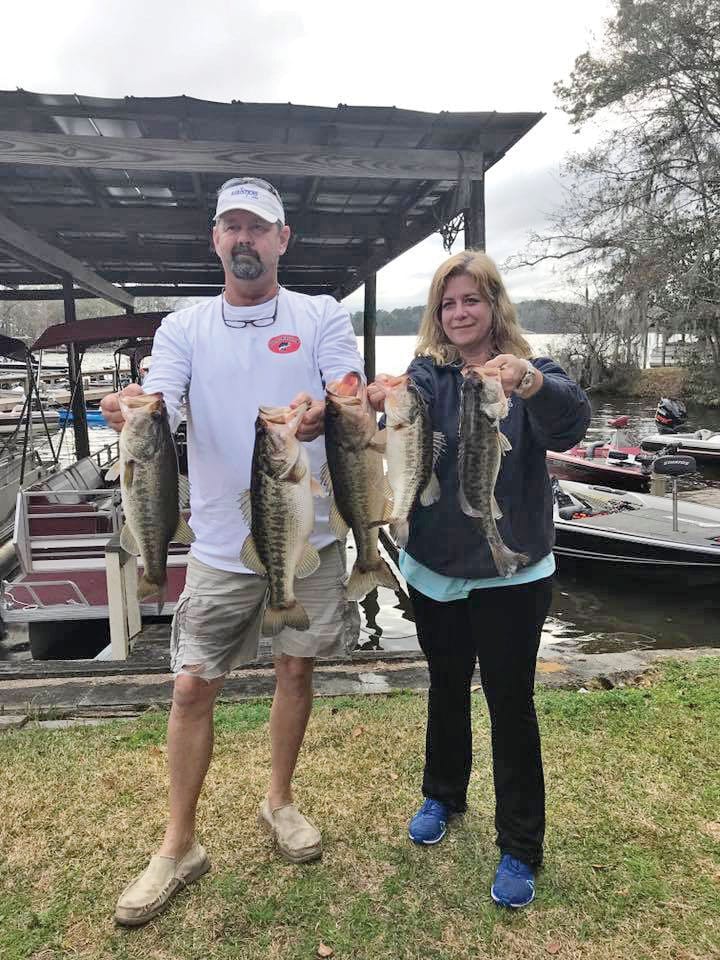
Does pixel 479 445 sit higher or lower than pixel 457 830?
higher

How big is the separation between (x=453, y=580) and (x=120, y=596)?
4016 millimetres

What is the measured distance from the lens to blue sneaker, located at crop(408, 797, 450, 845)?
3.06 metres

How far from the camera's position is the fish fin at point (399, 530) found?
2.62m

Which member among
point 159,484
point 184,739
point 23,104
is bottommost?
point 184,739

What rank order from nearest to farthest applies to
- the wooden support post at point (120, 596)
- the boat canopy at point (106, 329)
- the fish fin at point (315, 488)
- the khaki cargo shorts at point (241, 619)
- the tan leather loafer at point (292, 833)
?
1. the fish fin at point (315, 488)
2. the khaki cargo shorts at point (241, 619)
3. the tan leather loafer at point (292, 833)
4. the wooden support post at point (120, 596)
5. the boat canopy at point (106, 329)

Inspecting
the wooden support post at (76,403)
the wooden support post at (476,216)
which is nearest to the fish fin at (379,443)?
the wooden support post at (476,216)

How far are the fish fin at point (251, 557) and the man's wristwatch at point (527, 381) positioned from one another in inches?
46.1

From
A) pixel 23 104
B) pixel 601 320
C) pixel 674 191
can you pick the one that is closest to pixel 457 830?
pixel 23 104

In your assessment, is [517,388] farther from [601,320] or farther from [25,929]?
[601,320]

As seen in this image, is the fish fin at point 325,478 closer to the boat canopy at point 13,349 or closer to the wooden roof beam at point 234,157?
the wooden roof beam at point 234,157

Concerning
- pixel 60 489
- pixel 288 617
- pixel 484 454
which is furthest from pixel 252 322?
pixel 60 489

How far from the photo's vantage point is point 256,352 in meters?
2.69

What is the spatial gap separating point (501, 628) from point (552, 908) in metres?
1.17

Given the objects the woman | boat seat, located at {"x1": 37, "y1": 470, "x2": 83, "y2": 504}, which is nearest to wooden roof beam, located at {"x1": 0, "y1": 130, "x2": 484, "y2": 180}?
boat seat, located at {"x1": 37, "y1": 470, "x2": 83, "y2": 504}
